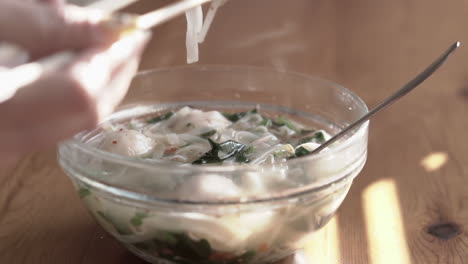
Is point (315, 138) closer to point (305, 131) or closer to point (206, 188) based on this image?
point (305, 131)

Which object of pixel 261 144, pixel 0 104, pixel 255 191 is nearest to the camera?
pixel 0 104

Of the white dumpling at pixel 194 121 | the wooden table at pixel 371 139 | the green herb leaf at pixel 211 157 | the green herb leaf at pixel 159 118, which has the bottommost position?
the wooden table at pixel 371 139

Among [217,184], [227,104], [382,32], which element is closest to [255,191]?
[217,184]

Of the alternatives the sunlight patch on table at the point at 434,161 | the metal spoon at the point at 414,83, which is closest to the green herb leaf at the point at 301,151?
the metal spoon at the point at 414,83

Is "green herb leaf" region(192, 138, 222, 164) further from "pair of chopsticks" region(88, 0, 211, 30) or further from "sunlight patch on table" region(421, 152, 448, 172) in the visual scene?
"sunlight patch on table" region(421, 152, 448, 172)

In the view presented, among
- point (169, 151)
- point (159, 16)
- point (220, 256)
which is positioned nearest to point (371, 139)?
point (169, 151)

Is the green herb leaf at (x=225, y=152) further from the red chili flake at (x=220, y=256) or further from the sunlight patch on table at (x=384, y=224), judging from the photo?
the sunlight patch on table at (x=384, y=224)

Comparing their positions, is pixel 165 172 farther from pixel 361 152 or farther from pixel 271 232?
pixel 361 152
